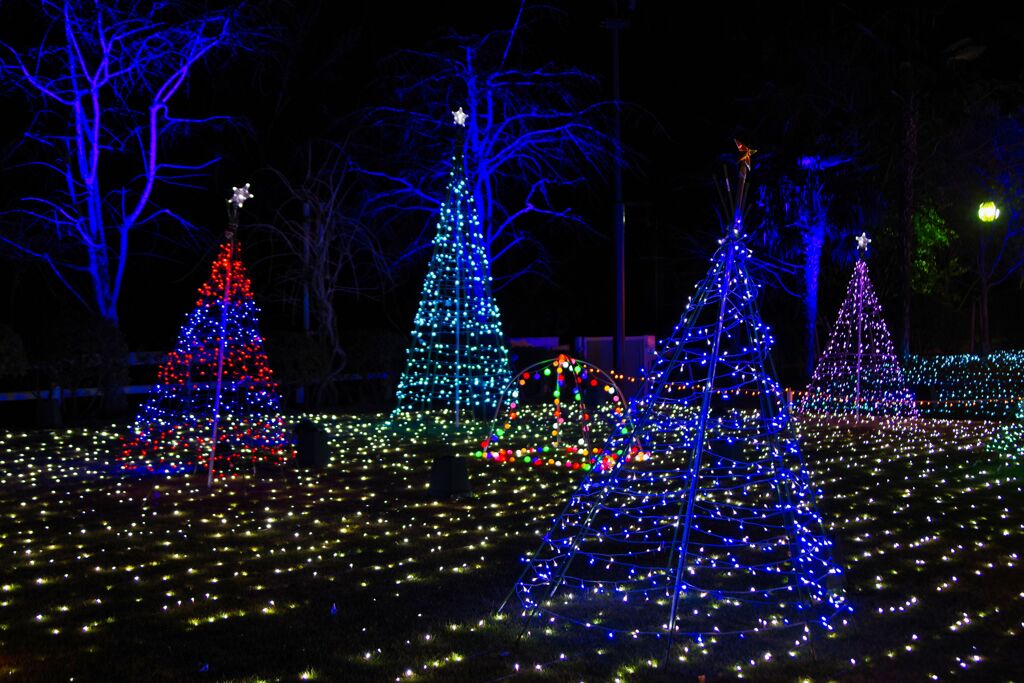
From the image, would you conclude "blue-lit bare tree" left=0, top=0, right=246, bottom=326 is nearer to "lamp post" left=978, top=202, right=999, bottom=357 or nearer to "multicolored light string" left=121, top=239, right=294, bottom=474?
"multicolored light string" left=121, top=239, right=294, bottom=474

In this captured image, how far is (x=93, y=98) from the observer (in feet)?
63.0

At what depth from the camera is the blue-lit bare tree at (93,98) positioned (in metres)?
19.3

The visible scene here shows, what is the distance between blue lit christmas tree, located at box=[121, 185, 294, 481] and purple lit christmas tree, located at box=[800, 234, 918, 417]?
993cm

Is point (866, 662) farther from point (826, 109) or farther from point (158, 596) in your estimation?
point (826, 109)

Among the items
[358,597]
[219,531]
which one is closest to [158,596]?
[358,597]

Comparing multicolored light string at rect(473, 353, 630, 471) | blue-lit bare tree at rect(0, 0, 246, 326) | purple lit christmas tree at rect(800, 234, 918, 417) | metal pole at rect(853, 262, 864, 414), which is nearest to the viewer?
multicolored light string at rect(473, 353, 630, 471)

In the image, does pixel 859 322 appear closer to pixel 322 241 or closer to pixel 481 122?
pixel 481 122

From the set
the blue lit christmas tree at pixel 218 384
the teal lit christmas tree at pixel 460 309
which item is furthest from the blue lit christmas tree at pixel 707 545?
the teal lit christmas tree at pixel 460 309

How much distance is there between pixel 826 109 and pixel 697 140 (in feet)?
15.0

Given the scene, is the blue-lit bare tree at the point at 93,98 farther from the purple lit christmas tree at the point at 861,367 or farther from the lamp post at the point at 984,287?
the lamp post at the point at 984,287

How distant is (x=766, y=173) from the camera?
29.7m

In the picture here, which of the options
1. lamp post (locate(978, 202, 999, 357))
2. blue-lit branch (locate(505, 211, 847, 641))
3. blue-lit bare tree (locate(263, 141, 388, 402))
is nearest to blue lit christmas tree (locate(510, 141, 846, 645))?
blue-lit branch (locate(505, 211, 847, 641))

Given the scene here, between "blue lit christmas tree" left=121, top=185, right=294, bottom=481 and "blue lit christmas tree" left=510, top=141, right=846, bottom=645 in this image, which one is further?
"blue lit christmas tree" left=121, top=185, right=294, bottom=481

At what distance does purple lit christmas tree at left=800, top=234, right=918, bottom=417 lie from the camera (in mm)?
19156
